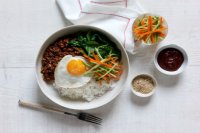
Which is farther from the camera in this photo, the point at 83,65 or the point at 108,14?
the point at 108,14

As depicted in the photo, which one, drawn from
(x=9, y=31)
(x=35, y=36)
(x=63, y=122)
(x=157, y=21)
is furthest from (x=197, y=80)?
(x=9, y=31)

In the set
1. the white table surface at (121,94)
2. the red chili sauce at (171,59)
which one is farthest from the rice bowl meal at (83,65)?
the red chili sauce at (171,59)

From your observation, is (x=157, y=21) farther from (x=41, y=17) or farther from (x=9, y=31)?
(x=9, y=31)

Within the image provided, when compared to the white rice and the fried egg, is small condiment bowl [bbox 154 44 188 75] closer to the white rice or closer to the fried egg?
the white rice

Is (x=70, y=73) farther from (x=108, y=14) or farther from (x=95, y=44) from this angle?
(x=108, y=14)

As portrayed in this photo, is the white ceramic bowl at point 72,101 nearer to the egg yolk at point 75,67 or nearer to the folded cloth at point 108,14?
the folded cloth at point 108,14

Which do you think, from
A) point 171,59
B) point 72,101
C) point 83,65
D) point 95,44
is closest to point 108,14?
point 95,44

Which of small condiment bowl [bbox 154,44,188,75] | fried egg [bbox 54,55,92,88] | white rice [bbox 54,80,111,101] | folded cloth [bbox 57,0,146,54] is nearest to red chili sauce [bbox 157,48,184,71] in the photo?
small condiment bowl [bbox 154,44,188,75]

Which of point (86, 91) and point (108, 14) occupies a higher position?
point (108, 14)
